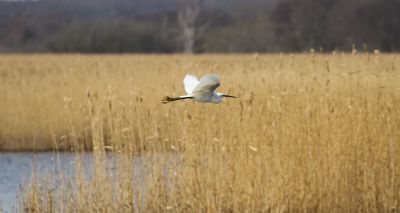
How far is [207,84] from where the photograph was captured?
5.17 meters

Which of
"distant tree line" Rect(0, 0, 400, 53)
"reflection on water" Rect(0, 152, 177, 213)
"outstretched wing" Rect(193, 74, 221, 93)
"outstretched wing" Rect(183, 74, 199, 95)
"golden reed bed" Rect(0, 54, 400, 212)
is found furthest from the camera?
"distant tree line" Rect(0, 0, 400, 53)


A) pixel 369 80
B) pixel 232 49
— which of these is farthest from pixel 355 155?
pixel 232 49

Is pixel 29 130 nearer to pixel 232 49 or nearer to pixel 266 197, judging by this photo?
pixel 266 197

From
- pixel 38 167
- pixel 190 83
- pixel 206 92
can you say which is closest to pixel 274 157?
pixel 190 83

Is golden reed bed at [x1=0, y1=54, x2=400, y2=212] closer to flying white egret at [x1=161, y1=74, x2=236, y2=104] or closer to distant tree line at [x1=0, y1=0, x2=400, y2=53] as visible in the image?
flying white egret at [x1=161, y1=74, x2=236, y2=104]

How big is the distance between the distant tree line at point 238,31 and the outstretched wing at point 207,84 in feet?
85.0

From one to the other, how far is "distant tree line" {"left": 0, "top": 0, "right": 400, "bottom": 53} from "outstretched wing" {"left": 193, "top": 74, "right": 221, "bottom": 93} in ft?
85.0

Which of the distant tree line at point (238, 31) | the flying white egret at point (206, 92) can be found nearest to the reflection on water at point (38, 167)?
the flying white egret at point (206, 92)

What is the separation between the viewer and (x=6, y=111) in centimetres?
1241

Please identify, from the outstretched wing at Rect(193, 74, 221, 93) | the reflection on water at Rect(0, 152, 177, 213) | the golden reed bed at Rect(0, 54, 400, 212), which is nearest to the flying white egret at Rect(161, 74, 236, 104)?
the outstretched wing at Rect(193, 74, 221, 93)

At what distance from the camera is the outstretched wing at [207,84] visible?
5.10 m

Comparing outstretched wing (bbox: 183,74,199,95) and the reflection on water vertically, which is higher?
outstretched wing (bbox: 183,74,199,95)

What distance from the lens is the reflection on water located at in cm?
686

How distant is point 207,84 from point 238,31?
144ft
